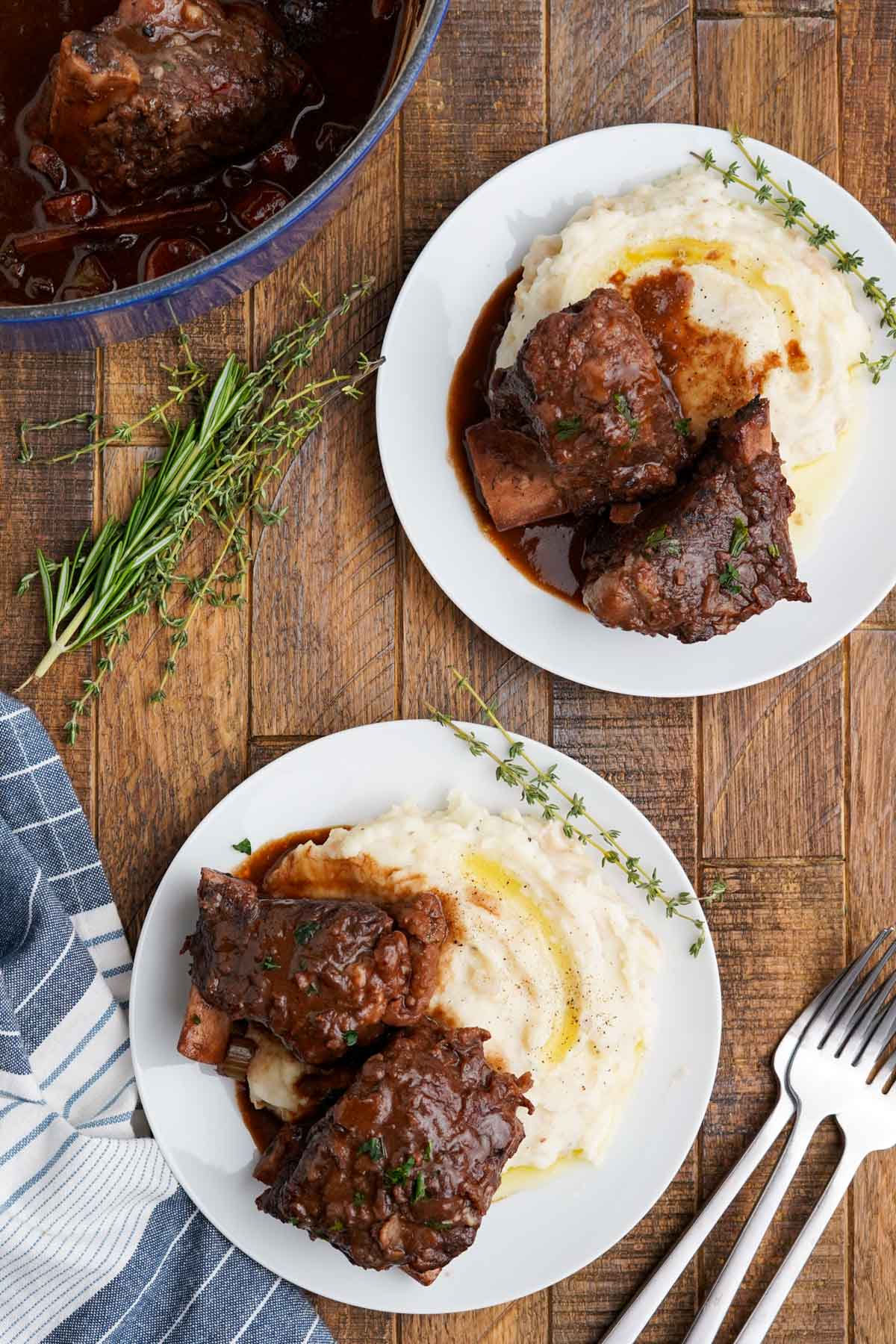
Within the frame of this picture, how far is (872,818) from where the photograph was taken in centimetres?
448

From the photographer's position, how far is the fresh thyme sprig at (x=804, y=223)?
4.00 meters

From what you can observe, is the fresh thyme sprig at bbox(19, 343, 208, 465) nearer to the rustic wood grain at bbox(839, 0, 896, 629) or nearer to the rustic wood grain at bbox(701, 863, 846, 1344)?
the rustic wood grain at bbox(839, 0, 896, 629)

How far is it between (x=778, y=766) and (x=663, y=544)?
120cm

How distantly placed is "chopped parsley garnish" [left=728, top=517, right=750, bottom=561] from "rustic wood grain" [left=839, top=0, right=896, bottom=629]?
1491mm

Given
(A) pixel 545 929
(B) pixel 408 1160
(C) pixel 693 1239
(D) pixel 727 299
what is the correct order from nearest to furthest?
(B) pixel 408 1160
(D) pixel 727 299
(A) pixel 545 929
(C) pixel 693 1239

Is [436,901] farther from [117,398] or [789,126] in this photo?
[789,126]

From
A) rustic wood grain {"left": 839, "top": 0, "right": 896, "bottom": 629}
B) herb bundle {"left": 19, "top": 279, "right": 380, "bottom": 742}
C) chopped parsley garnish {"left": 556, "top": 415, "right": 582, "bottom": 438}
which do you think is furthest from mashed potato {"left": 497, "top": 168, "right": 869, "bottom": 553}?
herb bundle {"left": 19, "top": 279, "right": 380, "bottom": 742}

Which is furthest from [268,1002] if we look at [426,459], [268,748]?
[426,459]

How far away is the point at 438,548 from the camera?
4102mm

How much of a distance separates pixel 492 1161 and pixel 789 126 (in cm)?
376

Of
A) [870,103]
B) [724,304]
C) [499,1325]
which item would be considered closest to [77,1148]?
[499,1325]

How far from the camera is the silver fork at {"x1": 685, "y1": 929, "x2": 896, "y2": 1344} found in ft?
13.9

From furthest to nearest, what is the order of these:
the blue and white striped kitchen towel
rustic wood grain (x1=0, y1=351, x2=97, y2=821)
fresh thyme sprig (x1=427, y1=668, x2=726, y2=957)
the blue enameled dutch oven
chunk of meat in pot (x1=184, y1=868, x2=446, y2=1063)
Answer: rustic wood grain (x1=0, y1=351, x2=97, y2=821) < fresh thyme sprig (x1=427, y1=668, x2=726, y2=957) < the blue and white striped kitchen towel < chunk of meat in pot (x1=184, y1=868, x2=446, y2=1063) < the blue enameled dutch oven

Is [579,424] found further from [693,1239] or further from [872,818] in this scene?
[693,1239]
